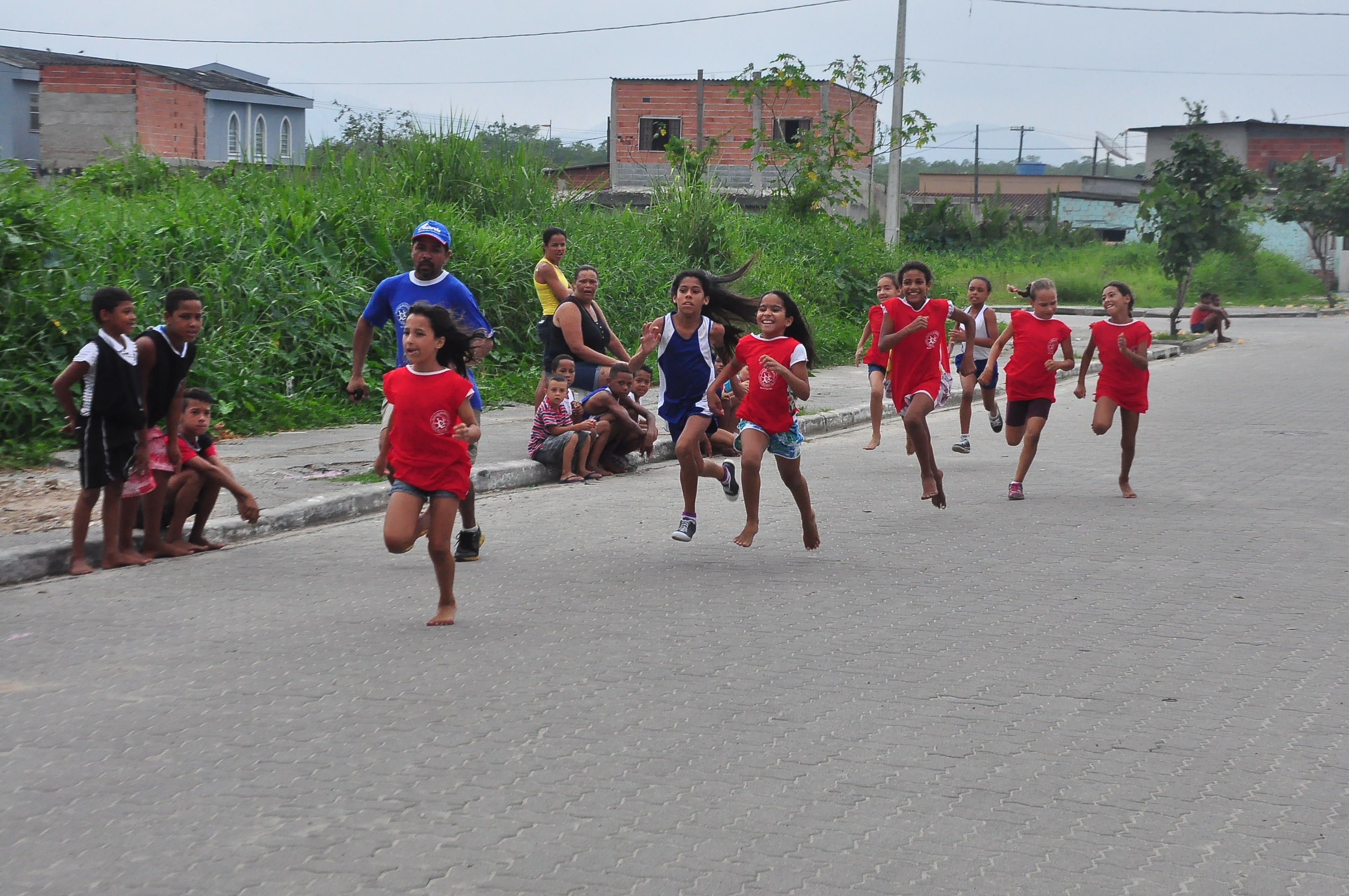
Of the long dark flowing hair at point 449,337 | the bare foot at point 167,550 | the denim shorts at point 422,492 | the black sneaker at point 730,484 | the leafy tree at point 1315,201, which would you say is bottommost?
the bare foot at point 167,550

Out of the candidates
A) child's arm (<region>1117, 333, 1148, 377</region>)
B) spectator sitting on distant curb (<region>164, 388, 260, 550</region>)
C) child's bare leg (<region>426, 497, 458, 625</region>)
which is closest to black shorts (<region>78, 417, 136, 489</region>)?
spectator sitting on distant curb (<region>164, 388, 260, 550</region>)

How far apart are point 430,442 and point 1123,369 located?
Result: 5.85m

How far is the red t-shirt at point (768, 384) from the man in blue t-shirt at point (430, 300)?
1.50 metres

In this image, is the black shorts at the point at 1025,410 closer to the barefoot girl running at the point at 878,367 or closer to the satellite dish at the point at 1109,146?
the barefoot girl running at the point at 878,367

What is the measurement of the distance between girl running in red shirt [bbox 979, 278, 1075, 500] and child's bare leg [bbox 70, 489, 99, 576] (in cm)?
617

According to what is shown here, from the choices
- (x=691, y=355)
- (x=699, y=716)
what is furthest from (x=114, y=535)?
(x=699, y=716)

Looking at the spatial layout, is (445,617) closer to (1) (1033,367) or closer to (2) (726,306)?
(2) (726,306)

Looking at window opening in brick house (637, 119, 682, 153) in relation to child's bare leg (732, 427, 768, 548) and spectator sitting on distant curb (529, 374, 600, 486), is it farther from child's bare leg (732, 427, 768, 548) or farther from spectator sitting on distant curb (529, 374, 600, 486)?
child's bare leg (732, 427, 768, 548)

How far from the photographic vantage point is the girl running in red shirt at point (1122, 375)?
33.1ft

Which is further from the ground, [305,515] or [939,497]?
[939,497]

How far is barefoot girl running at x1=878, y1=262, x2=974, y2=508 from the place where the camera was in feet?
31.5

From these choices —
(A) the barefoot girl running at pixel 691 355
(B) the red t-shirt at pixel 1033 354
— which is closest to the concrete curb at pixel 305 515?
(A) the barefoot girl running at pixel 691 355

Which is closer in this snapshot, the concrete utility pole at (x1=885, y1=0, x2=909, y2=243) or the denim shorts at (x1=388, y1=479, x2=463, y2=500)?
the denim shorts at (x1=388, y1=479, x2=463, y2=500)

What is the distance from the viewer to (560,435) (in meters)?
10.9
